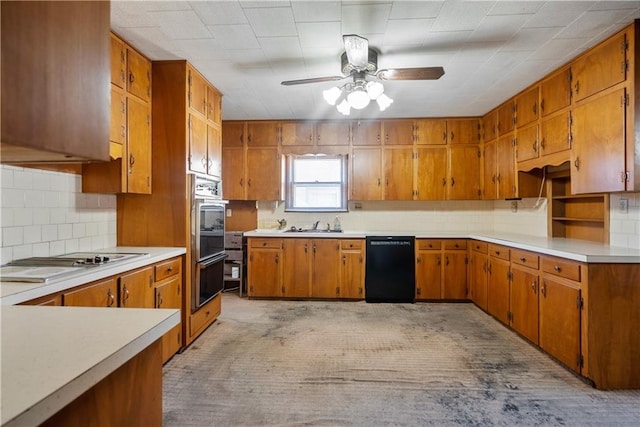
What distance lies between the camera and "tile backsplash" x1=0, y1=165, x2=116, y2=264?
1930 mm

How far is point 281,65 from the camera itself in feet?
9.32

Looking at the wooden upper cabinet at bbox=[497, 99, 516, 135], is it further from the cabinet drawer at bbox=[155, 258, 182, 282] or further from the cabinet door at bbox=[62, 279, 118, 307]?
the cabinet door at bbox=[62, 279, 118, 307]

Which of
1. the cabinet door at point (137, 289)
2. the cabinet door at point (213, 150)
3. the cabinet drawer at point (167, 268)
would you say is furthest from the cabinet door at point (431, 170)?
the cabinet door at point (137, 289)

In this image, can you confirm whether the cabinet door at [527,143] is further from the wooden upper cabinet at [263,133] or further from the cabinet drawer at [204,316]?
the cabinet drawer at [204,316]

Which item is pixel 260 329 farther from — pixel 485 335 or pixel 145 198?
pixel 485 335

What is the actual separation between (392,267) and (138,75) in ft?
11.2

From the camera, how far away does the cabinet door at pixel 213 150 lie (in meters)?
3.25

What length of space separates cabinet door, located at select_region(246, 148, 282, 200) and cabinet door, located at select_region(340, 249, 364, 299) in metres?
1.31

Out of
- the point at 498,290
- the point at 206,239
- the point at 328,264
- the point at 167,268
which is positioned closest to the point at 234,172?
the point at 206,239

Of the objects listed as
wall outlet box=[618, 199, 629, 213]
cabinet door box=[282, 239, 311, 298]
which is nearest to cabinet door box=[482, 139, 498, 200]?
wall outlet box=[618, 199, 629, 213]

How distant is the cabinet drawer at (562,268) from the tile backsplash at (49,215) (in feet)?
12.0

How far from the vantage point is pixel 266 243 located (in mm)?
4281

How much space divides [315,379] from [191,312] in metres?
1.29

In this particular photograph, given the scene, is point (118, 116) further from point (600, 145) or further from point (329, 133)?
point (600, 145)
